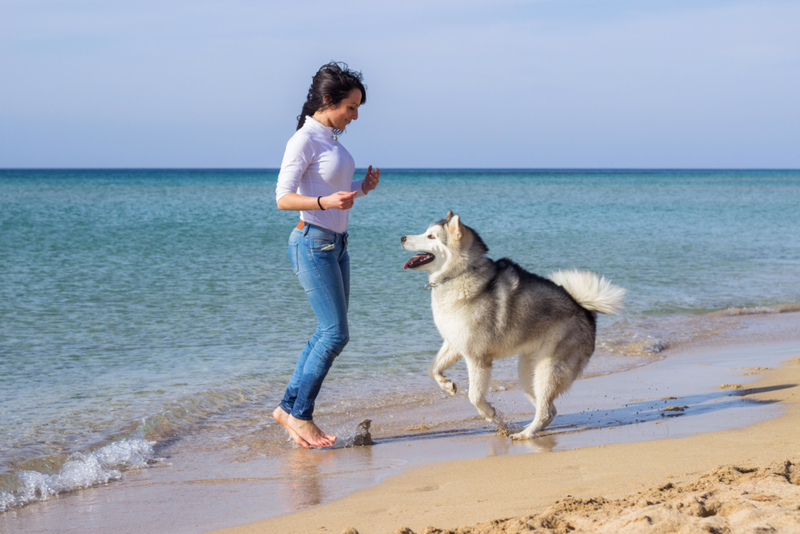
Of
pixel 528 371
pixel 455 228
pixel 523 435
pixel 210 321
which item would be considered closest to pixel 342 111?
pixel 455 228

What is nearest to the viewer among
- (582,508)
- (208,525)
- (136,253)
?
(582,508)

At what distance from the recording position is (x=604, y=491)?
2.93 metres

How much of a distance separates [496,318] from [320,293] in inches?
44.2

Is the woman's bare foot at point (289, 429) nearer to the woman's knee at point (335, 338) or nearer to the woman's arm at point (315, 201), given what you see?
the woman's knee at point (335, 338)

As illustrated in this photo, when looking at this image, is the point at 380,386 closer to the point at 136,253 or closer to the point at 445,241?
the point at 445,241

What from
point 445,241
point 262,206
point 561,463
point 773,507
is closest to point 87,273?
point 445,241

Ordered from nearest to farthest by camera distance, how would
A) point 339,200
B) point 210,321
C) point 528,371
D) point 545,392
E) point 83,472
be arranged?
point 339,200, point 83,472, point 545,392, point 528,371, point 210,321

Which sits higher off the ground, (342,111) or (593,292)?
(342,111)

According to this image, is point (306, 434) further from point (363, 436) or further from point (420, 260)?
point (420, 260)

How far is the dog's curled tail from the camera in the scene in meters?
4.46

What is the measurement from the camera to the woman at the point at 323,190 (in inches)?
146

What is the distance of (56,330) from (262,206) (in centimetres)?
2727

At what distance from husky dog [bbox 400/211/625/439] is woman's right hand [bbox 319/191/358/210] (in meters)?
0.98

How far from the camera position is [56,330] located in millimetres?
7277
